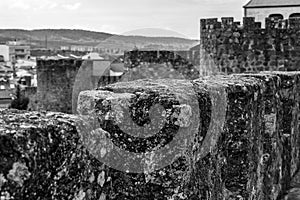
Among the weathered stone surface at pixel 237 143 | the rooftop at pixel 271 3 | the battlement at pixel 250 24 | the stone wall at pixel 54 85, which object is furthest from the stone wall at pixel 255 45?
the stone wall at pixel 54 85

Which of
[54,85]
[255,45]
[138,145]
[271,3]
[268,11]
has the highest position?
[271,3]

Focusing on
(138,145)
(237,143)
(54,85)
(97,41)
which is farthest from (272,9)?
(97,41)

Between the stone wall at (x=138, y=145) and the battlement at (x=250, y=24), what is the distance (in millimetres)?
5555

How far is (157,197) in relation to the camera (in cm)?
276

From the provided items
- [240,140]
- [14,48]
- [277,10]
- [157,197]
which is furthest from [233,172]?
[14,48]

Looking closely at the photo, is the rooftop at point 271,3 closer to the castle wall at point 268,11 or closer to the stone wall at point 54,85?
the castle wall at point 268,11

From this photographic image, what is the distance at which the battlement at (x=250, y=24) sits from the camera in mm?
9969

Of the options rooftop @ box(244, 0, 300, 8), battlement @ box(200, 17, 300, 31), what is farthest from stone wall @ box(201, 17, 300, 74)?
rooftop @ box(244, 0, 300, 8)

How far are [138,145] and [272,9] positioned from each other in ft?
39.6

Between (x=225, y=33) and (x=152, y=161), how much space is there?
25.9 ft

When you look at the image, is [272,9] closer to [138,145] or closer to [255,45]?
[255,45]

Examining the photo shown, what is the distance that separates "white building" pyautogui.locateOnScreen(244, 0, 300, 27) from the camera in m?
13.9

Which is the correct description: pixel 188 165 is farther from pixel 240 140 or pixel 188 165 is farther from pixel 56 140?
pixel 240 140

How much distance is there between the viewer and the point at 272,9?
46.6ft
